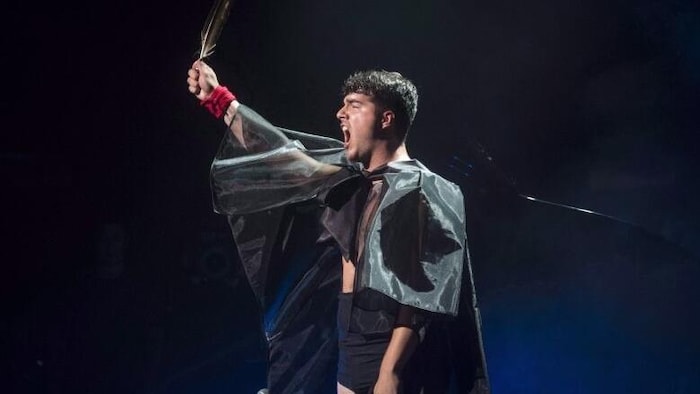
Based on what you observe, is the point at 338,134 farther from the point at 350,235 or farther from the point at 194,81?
the point at 350,235

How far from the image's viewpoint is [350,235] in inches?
66.2

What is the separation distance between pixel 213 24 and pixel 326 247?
71cm

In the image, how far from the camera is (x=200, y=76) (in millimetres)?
1787

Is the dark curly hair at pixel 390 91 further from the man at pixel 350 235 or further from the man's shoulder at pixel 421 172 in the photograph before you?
the man's shoulder at pixel 421 172

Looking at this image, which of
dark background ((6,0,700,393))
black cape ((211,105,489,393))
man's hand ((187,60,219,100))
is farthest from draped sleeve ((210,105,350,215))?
dark background ((6,0,700,393))

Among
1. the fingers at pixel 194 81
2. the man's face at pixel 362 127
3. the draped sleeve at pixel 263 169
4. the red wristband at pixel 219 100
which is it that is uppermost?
the fingers at pixel 194 81

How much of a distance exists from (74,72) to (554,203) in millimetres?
2403

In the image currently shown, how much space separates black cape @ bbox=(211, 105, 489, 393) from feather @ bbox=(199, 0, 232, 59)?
19 centimetres

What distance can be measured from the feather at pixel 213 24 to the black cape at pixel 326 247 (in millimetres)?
189

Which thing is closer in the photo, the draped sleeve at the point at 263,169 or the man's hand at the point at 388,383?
the man's hand at the point at 388,383

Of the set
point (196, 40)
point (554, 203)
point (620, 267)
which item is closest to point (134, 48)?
point (196, 40)

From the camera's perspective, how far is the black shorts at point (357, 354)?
5.26 ft

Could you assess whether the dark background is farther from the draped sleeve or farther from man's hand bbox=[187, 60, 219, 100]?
man's hand bbox=[187, 60, 219, 100]

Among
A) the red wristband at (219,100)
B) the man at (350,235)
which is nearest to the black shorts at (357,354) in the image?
the man at (350,235)
